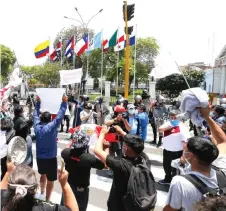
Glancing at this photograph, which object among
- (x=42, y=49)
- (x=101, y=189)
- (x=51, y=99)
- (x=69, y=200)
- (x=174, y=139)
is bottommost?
(x=101, y=189)

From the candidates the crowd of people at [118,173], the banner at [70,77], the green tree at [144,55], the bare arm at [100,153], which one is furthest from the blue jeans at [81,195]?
the green tree at [144,55]

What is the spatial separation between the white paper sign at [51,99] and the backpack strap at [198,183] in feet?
13.5

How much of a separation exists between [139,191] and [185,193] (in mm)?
762

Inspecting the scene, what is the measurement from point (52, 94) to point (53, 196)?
6.24 feet

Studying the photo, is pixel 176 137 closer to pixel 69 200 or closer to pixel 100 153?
pixel 100 153

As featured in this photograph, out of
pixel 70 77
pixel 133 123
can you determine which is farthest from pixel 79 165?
pixel 70 77

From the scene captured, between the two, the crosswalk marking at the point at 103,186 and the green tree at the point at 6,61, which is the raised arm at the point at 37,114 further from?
the green tree at the point at 6,61

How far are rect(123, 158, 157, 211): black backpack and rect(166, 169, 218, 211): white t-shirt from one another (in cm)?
59

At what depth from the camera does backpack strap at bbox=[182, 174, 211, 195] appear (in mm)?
2562

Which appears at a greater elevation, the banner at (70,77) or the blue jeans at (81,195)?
the banner at (70,77)

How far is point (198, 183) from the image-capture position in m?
2.59

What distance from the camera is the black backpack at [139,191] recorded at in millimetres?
3215

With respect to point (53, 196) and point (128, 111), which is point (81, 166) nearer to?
point (53, 196)

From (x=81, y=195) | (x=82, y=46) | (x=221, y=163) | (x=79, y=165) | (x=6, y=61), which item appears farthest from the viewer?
(x=6, y=61)
